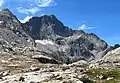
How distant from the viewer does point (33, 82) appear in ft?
163

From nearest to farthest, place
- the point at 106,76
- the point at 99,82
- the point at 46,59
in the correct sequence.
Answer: the point at 99,82 < the point at 106,76 < the point at 46,59

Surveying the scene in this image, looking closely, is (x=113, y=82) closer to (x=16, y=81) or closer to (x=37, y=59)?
(x=16, y=81)

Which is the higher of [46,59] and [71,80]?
[46,59]

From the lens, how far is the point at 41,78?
52.2m

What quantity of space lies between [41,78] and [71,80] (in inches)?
282

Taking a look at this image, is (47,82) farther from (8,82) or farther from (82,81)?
(8,82)

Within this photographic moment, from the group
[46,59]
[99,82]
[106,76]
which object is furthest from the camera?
[46,59]

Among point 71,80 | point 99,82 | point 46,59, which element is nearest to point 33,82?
point 71,80

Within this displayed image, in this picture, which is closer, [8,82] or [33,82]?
[33,82]

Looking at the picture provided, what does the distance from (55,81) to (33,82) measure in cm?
375

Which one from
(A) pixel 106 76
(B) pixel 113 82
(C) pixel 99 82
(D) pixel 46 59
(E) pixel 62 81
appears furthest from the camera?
(D) pixel 46 59

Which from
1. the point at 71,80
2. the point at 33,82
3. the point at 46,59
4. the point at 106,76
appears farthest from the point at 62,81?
the point at 46,59

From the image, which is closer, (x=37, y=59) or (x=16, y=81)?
(x=16, y=81)

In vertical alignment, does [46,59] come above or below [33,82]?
above
